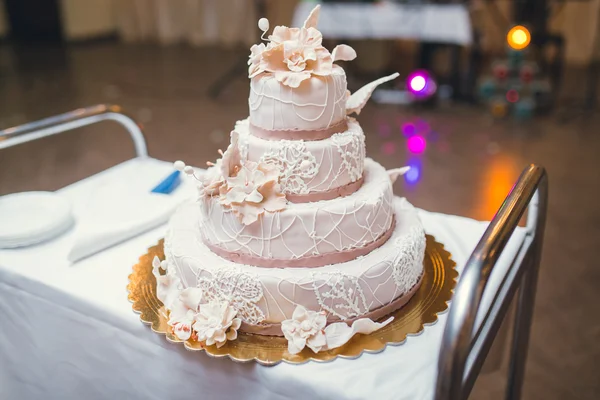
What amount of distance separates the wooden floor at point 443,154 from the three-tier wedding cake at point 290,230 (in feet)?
3.84

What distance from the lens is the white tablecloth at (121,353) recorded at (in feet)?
4.11

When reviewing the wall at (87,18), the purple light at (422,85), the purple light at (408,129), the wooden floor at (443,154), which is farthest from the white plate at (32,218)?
the wall at (87,18)

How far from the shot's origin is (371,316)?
1.44 metres

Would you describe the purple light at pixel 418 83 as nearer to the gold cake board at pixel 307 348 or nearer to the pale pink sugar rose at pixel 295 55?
the gold cake board at pixel 307 348

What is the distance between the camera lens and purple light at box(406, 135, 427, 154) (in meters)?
4.84

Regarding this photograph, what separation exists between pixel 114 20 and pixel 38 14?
4.55 feet

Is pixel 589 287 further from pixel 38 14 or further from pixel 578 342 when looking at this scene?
pixel 38 14

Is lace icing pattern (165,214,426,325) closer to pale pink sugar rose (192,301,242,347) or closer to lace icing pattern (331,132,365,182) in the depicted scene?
pale pink sugar rose (192,301,242,347)

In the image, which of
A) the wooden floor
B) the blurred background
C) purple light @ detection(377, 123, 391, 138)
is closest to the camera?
the wooden floor

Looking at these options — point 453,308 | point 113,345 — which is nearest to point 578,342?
point 453,308

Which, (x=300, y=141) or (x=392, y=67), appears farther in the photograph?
(x=392, y=67)

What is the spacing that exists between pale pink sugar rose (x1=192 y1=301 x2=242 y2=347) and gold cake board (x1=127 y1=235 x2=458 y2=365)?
0.8 inches

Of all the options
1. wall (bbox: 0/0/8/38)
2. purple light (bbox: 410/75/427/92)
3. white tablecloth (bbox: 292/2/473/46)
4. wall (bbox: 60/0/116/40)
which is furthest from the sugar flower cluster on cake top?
wall (bbox: 0/0/8/38)

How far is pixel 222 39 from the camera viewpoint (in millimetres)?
10039
